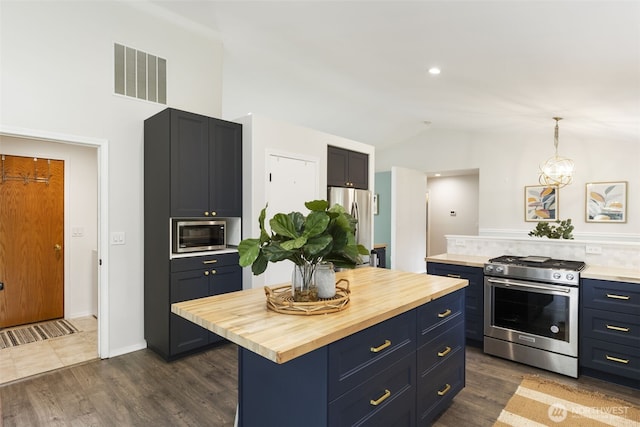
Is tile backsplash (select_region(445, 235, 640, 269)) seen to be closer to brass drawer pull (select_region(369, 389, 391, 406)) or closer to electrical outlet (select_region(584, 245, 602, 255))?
electrical outlet (select_region(584, 245, 602, 255))

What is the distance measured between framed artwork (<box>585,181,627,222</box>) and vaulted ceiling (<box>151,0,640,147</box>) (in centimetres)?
84

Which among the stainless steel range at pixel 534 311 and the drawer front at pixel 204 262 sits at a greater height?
the drawer front at pixel 204 262

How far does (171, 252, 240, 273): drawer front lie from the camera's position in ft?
10.4

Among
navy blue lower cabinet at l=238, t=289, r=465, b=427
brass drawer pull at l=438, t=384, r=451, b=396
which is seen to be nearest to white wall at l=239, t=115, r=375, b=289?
navy blue lower cabinet at l=238, t=289, r=465, b=427

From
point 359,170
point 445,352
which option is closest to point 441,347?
point 445,352

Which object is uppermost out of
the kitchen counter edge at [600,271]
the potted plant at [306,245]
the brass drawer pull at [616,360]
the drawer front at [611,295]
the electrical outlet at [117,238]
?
the potted plant at [306,245]

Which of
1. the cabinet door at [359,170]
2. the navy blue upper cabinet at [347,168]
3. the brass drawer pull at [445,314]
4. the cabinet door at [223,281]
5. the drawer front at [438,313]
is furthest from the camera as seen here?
the cabinet door at [359,170]

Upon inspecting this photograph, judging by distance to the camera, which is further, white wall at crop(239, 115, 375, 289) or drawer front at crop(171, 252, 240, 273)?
white wall at crop(239, 115, 375, 289)

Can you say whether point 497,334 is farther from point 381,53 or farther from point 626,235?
point 626,235

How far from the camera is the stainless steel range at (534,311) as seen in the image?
9.28 ft

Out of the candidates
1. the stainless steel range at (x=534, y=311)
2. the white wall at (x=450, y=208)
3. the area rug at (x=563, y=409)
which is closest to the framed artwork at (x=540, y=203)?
the white wall at (x=450, y=208)

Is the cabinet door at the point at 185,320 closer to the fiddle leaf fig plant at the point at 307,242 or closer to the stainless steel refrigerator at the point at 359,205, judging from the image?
the fiddle leaf fig plant at the point at 307,242

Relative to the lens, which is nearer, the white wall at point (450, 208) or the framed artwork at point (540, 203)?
the framed artwork at point (540, 203)

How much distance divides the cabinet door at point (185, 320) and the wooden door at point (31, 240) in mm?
2236
